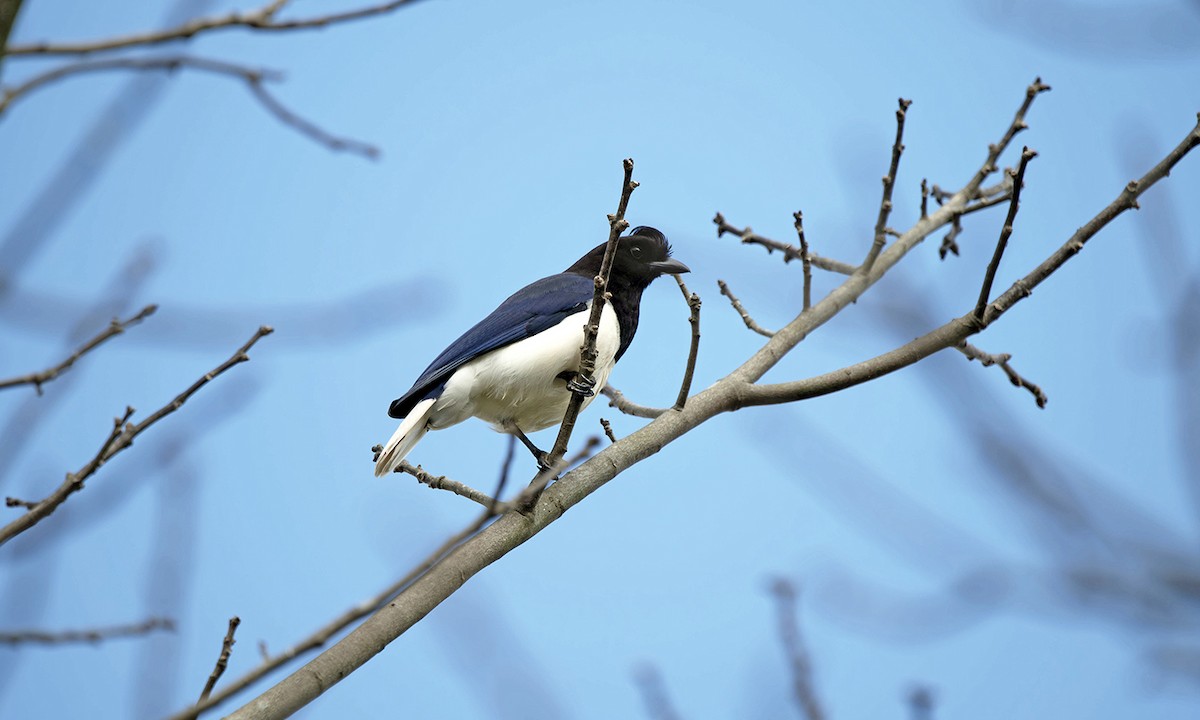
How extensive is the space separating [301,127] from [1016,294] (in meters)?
2.88

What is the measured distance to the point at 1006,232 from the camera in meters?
4.12

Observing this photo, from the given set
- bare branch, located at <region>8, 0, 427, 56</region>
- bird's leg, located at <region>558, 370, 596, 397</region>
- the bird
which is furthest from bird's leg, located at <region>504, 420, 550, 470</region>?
bare branch, located at <region>8, 0, 427, 56</region>

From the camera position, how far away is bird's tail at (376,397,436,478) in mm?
5242

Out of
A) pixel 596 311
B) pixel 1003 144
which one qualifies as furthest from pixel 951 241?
pixel 596 311

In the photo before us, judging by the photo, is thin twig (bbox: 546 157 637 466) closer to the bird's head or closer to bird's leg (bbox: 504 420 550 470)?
bird's leg (bbox: 504 420 550 470)

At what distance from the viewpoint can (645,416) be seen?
18.4 feet

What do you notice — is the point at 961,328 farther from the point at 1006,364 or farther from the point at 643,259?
the point at 643,259

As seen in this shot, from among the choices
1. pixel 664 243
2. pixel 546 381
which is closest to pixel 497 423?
pixel 546 381

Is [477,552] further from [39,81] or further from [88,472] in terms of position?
[39,81]

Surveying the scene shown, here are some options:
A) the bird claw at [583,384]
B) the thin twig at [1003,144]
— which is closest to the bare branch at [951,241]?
the thin twig at [1003,144]

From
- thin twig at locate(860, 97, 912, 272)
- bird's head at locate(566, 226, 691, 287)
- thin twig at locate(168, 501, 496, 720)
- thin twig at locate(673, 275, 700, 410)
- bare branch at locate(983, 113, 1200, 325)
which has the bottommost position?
thin twig at locate(168, 501, 496, 720)

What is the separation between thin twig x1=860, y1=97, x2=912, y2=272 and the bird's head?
4.29 ft

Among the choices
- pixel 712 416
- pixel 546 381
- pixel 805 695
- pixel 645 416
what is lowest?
pixel 805 695

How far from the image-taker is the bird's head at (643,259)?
6.79 metres
